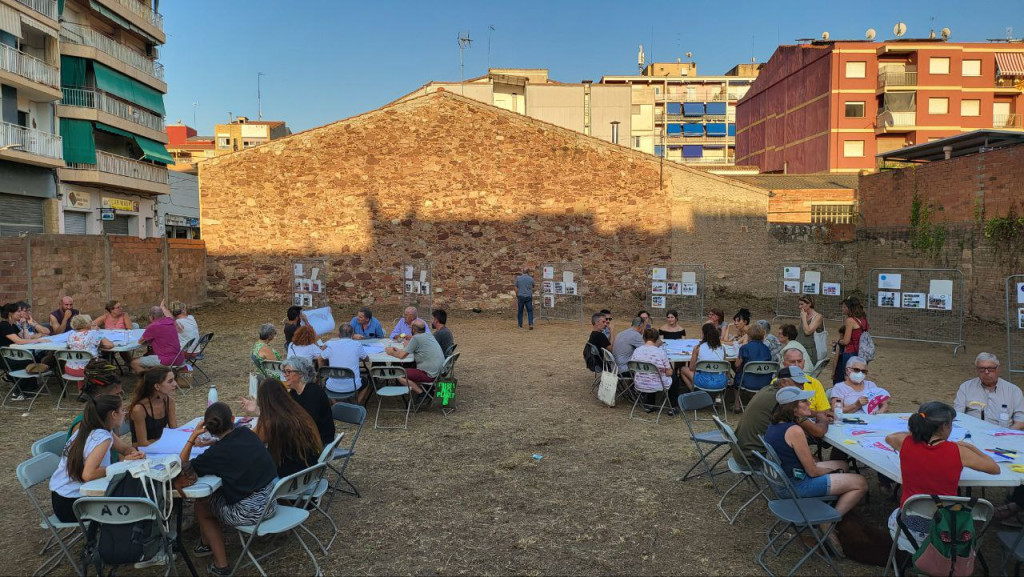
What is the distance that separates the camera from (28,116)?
67.4 ft

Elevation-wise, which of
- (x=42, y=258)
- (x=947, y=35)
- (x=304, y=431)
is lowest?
(x=304, y=431)

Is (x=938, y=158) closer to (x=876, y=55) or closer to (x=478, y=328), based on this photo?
(x=478, y=328)

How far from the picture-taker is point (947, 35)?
125 feet

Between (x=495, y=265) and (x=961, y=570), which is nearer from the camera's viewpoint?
(x=961, y=570)

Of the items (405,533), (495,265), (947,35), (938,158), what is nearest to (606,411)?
(405,533)

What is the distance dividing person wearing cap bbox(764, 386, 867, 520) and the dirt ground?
1.46ft

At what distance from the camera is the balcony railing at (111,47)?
2270 centimetres

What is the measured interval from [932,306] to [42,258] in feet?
55.8

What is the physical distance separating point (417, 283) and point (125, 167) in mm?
15257

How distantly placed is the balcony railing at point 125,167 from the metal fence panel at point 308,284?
10837 mm

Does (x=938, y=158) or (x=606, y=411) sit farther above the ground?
(x=938, y=158)

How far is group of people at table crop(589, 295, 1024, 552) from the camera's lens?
3.68 m

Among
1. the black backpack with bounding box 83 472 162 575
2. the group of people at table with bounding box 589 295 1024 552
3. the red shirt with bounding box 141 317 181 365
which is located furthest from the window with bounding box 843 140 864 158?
the black backpack with bounding box 83 472 162 575

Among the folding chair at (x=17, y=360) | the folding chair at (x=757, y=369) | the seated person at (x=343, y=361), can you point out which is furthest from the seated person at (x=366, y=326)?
the folding chair at (x=757, y=369)
